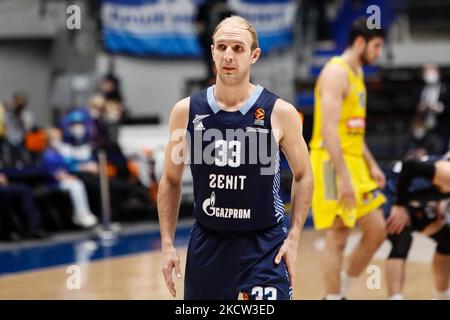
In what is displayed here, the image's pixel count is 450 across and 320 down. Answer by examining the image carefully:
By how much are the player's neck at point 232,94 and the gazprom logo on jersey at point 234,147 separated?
0.12m

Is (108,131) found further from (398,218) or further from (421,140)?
(398,218)

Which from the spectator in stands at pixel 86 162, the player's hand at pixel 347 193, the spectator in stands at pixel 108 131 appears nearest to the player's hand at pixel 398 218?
the player's hand at pixel 347 193

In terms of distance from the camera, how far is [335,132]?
6.80m

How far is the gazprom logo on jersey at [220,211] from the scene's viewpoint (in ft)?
14.7

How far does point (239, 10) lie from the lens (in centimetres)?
1777

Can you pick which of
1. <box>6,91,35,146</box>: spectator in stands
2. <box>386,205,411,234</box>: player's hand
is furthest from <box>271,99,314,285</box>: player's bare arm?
<box>6,91,35,146</box>: spectator in stands

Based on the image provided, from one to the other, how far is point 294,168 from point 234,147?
341mm

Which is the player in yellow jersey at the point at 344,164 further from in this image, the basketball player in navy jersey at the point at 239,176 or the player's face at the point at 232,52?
the player's face at the point at 232,52

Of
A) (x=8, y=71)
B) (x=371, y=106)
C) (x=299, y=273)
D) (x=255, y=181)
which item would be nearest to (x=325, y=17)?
(x=371, y=106)

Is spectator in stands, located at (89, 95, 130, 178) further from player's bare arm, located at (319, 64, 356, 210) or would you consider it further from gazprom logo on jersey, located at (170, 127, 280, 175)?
gazprom logo on jersey, located at (170, 127, 280, 175)

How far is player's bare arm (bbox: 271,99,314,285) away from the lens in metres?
4.48

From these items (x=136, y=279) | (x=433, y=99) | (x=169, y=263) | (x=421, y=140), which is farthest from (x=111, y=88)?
(x=169, y=263)
